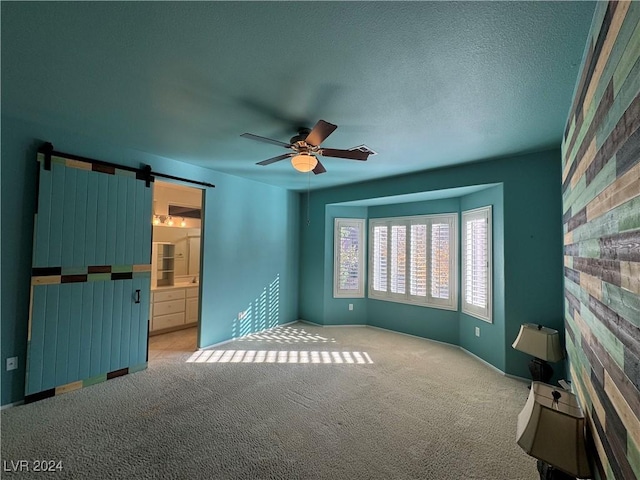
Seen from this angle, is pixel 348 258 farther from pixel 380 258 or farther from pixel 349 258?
pixel 380 258

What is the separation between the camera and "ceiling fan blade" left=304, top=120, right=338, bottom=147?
2177 mm

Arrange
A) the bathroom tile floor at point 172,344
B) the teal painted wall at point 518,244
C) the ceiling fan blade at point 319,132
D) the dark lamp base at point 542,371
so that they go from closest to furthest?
the ceiling fan blade at point 319,132 → the dark lamp base at point 542,371 → the teal painted wall at point 518,244 → the bathroom tile floor at point 172,344

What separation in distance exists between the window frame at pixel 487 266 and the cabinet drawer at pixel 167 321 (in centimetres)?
496

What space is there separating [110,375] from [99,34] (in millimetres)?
3388

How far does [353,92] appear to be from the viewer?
2.18 metres

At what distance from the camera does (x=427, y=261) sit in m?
4.93

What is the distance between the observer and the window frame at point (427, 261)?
15.2 ft

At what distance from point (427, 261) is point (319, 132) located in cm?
342

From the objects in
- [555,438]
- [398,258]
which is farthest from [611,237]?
[398,258]

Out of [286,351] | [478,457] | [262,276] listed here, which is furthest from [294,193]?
[478,457]

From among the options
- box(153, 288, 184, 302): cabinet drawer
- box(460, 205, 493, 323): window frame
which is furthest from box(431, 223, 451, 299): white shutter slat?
box(153, 288, 184, 302): cabinet drawer

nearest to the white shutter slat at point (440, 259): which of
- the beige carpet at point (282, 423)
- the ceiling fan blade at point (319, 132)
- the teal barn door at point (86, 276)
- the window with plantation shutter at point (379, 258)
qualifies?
the window with plantation shutter at point (379, 258)

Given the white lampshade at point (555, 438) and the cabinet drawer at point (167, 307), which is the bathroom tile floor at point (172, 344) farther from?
the white lampshade at point (555, 438)

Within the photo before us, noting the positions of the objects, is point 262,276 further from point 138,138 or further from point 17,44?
point 17,44
